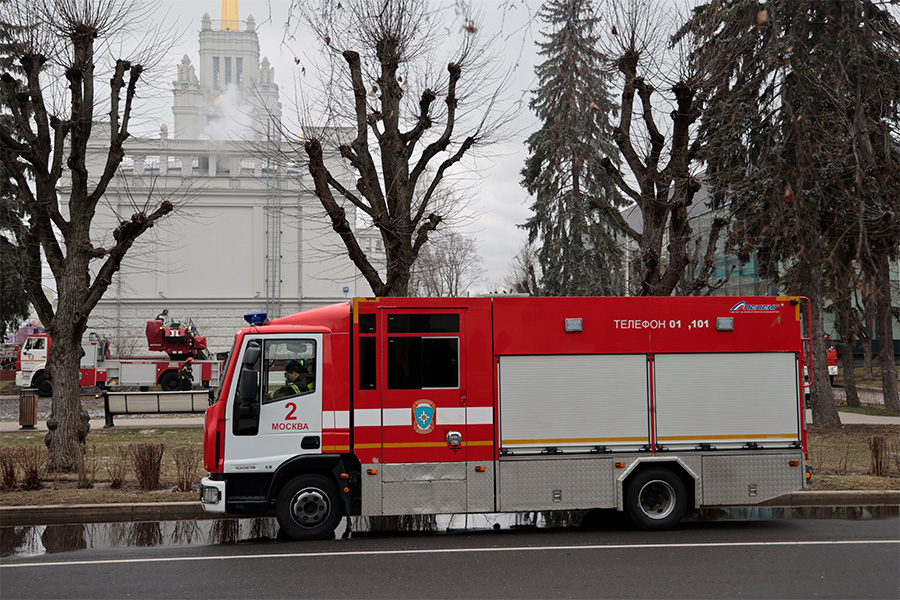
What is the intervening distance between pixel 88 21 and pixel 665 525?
11628 millimetres

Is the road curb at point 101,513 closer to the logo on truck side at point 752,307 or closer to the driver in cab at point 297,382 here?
the driver in cab at point 297,382

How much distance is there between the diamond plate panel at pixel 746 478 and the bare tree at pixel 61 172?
9192 mm

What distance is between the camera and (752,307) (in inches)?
390

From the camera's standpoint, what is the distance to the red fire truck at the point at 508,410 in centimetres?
926

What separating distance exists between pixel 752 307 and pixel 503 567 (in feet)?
15.2

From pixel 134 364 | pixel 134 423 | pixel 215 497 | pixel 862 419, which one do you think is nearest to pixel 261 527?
pixel 215 497

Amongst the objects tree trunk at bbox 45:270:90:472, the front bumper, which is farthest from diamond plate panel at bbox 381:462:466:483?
tree trunk at bbox 45:270:90:472

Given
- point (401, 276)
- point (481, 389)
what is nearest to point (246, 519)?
point (481, 389)

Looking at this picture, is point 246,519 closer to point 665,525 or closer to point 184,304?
point 665,525

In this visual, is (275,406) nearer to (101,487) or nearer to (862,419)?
(101,487)

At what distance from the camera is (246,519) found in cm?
1079

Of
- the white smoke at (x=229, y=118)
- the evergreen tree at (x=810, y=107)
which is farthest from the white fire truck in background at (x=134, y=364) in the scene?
the white smoke at (x=229, y=118)

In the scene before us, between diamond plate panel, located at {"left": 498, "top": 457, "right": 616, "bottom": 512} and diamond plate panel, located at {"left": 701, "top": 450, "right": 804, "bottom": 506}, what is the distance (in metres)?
1.23

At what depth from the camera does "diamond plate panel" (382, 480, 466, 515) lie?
9281 mm
